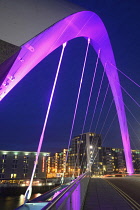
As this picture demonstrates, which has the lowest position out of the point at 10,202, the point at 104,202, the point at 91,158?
the point at 10,202

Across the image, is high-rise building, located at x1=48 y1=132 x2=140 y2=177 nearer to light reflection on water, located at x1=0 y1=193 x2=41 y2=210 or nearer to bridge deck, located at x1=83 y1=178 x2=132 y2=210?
light reflection on water, located at x1=0 y1=193 x2=41 y2=210

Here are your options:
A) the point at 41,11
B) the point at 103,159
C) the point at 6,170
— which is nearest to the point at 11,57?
the point at 41,11

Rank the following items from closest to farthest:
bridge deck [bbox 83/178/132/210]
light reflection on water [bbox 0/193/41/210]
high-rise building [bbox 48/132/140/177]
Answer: bridge deck [bbox 83/178/132/210]
light reflection on water [bbox 0/193/41/210]
high-rise building [bbox 48/132/140/177]

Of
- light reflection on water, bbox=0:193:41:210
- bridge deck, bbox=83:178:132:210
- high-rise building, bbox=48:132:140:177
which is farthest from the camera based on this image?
high-rise building, bbox=48:132:140:177

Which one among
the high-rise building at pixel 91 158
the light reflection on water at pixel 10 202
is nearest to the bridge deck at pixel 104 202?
the light reflection on water at pixel 10 202

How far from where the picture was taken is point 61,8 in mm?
7062

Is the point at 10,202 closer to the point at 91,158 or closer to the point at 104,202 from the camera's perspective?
the point at 104,202

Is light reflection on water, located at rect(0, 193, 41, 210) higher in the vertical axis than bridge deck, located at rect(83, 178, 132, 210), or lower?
lower

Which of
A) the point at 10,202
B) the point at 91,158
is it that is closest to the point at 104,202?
the point at 10,202

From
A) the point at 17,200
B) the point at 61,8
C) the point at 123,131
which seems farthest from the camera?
the point at 17,200

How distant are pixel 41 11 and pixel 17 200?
5741 centimetres

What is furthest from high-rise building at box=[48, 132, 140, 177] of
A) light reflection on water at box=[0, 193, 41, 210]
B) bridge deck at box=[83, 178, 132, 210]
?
bridge deck at box=[83, 178, 132, 210]

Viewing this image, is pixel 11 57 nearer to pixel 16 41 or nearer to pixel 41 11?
pixel 16 41

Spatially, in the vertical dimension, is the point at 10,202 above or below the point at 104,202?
below
